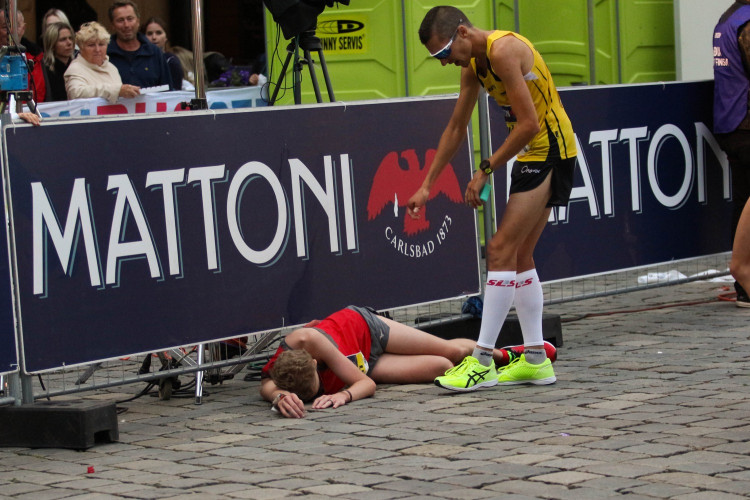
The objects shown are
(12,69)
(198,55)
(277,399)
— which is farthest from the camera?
(198,55)

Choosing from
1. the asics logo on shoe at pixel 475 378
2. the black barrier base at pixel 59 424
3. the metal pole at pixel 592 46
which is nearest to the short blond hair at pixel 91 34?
the metal pole at pixel 592 46

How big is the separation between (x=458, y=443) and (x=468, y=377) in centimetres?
125

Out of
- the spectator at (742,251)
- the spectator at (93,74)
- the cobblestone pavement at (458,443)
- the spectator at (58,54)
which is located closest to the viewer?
the cobblestone pavement at (458,443)

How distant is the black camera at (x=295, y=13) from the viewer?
8656 mm

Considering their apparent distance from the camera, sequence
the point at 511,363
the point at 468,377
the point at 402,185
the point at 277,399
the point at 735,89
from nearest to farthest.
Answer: the point at 277,399 → the point at 468,377 → the point at 511,363 → the point at 402,185 → the point at 735,89

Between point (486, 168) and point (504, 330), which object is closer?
point (486, 168)

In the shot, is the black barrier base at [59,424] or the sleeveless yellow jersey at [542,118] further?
the sleeveless yellow jersey at [542,118]

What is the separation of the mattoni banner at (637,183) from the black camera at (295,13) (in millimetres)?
1425

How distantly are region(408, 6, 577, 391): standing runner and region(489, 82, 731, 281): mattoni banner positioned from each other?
3.94 ft

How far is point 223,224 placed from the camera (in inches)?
275

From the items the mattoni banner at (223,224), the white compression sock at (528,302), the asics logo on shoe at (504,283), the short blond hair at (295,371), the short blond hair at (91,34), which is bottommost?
the short blond hair at (295,371)

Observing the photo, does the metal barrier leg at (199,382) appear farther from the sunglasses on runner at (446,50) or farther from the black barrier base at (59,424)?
the sunglasses on runner at (446,50)

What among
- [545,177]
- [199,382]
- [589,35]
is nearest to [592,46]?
[589,35]

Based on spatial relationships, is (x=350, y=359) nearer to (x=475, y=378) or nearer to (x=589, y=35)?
(x=475, y=378)
